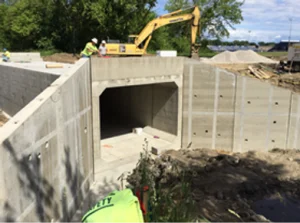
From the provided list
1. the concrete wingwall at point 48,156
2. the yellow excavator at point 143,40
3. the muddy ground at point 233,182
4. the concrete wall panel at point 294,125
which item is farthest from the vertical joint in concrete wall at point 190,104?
the concrete wingwall at point 48,156

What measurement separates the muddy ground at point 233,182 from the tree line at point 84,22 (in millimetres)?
17730

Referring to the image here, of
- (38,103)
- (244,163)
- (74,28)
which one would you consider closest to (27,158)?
(38,103)

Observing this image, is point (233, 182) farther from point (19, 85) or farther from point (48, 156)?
point (19, 85)

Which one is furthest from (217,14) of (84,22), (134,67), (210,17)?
(134,67)

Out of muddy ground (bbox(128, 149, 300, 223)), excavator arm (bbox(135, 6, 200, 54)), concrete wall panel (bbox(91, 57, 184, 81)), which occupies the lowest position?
muddy ground (bbox(128, 149, 300, 223))

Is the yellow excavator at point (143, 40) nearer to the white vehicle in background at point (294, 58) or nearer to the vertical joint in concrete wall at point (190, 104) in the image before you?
the vertical joint in concrete wall at point (190, 104)

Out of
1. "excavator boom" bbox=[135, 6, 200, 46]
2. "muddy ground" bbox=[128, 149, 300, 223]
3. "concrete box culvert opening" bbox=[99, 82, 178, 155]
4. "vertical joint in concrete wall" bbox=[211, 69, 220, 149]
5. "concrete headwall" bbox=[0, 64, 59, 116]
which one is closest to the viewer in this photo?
"muddy ground" bbox=[128, 149, 300, 223]

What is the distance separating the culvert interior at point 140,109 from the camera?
50.2 feet

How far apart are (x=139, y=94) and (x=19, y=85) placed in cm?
666

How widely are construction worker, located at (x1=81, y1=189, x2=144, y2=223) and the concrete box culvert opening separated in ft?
36.2

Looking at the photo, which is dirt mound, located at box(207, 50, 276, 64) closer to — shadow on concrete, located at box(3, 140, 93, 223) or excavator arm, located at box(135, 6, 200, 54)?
excavator arm, located at box(135, 6, 200, 54)

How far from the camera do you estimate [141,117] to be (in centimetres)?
1692

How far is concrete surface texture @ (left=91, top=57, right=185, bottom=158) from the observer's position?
1130 cm

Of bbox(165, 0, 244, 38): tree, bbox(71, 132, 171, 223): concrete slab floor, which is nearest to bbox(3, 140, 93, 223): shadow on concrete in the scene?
bbox(71, 132, 171, 223): concrete slab floor
